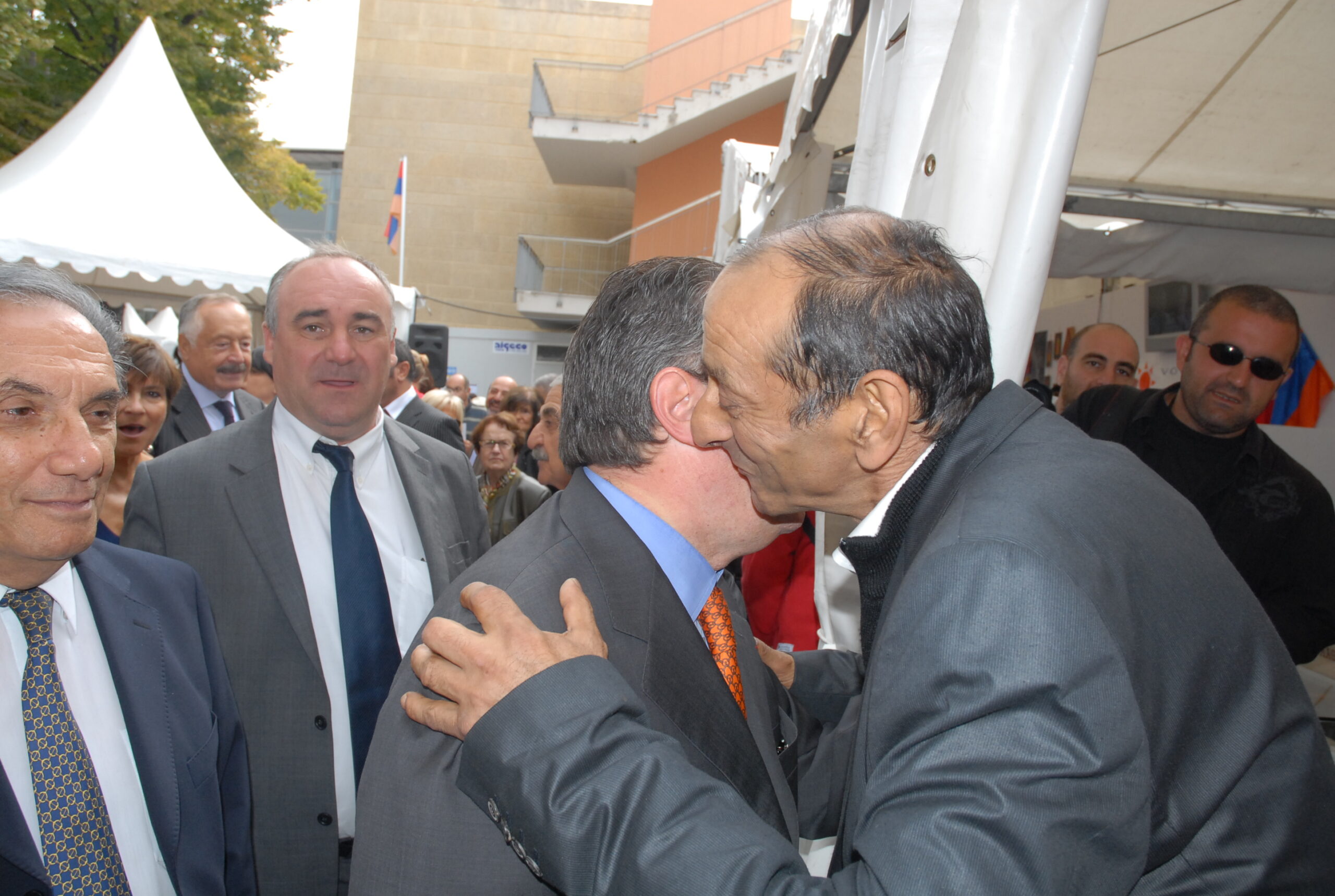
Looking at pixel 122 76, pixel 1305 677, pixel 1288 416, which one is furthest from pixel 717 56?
pixel 1305 677

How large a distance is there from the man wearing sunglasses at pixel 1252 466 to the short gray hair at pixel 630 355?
2285mm

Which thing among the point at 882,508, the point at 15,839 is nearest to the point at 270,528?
the point at 15,839

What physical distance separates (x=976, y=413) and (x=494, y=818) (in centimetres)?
81

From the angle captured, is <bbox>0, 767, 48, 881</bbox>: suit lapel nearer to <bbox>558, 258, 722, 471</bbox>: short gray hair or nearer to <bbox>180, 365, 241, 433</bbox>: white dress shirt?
<bbox>558, 258, 722, 471</bbox>: short gray hair

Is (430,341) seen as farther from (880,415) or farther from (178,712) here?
(880,415)

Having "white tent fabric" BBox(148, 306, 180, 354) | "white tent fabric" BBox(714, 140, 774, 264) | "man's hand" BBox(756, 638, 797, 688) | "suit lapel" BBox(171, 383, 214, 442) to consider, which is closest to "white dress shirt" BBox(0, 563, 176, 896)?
"man's hand" BBox(756, 638, 797, 688)

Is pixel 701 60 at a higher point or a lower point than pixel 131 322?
higher

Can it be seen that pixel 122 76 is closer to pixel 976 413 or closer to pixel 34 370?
pixel 34 370

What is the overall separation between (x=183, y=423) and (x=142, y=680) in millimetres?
3689

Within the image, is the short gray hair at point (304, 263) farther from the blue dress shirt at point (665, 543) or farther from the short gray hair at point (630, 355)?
the blue dress shirt at point (665, 543)

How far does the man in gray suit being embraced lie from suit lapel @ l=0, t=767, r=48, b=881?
2.90ft

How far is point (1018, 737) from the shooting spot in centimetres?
90

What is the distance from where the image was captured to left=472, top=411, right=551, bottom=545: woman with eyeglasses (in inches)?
221

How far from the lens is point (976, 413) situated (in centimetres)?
123
